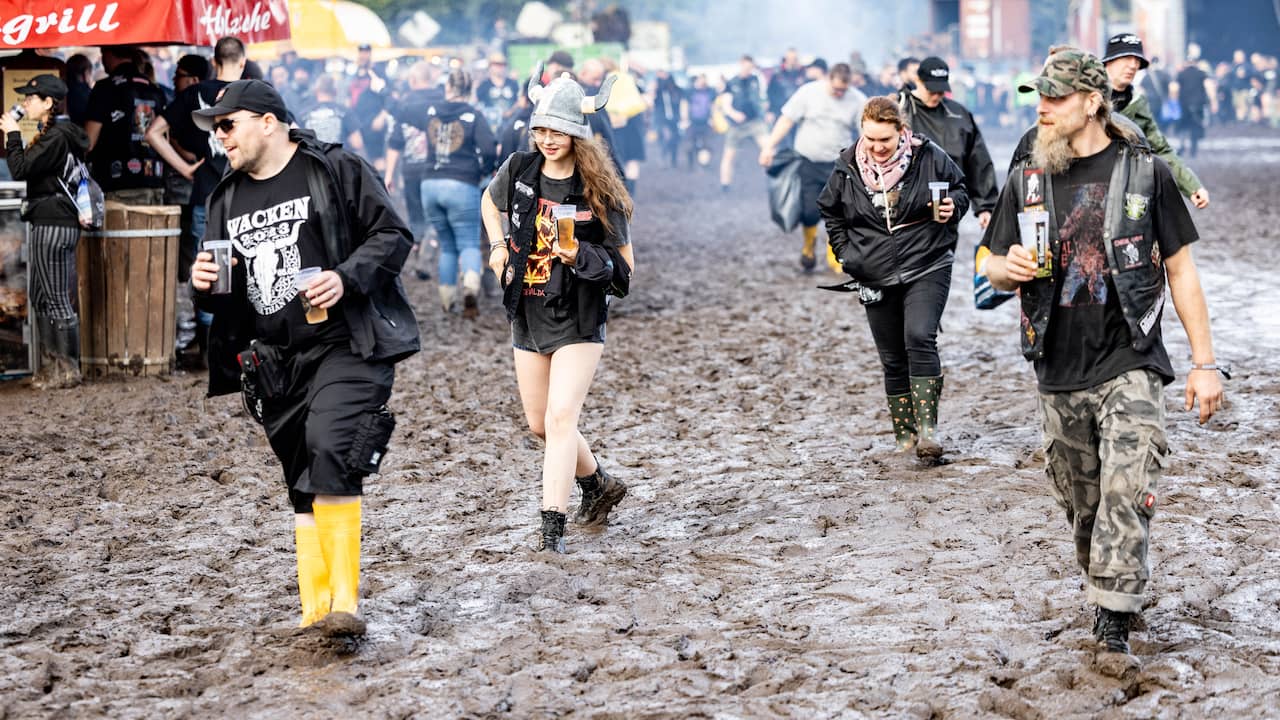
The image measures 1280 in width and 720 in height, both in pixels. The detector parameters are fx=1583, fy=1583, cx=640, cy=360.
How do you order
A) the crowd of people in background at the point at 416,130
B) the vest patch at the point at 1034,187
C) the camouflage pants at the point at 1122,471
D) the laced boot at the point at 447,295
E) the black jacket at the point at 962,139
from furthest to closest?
1. the laced boot at the point at 447,295
2. the crowd of people in background at the point at 416,130
3. the black jacket at the point at 962,139
4. the vest patch at the point at 1034,187
5. the camouflage pants at the point at 1122,471

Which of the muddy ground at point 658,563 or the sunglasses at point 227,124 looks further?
the sunglasses at point 227,124

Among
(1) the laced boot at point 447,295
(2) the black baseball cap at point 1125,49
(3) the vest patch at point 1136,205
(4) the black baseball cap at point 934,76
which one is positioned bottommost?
(1) the laced boot at point 447,295

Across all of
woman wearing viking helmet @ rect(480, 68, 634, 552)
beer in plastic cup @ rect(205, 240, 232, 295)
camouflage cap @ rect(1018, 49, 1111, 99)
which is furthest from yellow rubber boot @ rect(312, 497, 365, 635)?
camouflage cap @ rect(1018, 49, 1111, 99)

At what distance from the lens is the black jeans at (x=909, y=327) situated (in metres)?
7.54

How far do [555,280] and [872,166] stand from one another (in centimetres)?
214

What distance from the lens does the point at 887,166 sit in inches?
295

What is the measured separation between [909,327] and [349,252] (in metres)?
3.29

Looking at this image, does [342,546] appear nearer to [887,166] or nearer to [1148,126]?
[887,166]

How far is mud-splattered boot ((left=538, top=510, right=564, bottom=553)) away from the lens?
621cm

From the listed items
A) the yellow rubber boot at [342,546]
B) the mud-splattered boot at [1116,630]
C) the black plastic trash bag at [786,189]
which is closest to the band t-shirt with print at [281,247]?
the yellow rubber boot at [342,546]

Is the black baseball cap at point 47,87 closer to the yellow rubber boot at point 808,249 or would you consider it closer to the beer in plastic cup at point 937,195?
the beer in plastic cup at point 937,195

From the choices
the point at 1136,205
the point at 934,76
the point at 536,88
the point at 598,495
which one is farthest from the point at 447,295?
the point at 1136,205

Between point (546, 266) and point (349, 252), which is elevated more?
point (349, 252)

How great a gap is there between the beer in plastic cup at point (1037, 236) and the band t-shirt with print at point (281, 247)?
214 cm
